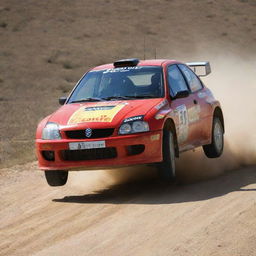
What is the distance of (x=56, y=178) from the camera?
9.33 meters

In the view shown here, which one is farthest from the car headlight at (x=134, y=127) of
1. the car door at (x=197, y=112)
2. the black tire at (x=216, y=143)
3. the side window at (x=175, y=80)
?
the black tire at (x=216, y=143)

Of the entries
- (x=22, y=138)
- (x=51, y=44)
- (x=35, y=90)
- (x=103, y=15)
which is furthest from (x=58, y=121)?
(x=103, y=15)

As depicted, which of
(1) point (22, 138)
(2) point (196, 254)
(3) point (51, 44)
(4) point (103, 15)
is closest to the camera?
(2) point (196, 254)

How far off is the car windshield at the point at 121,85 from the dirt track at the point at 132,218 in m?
1.12

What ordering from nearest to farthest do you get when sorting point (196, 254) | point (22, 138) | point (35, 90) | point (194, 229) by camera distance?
1. point (196, 254)
2. point (194, 229)
3. point (22, 138)
4. point (35, 90)

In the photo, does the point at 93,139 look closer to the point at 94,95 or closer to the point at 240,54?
the point at 94,95

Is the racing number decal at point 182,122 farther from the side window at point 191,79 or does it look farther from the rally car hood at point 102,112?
the side window at point 191,79

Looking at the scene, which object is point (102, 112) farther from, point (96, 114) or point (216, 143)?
point (216, 143)

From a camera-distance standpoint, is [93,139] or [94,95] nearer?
[93,139]

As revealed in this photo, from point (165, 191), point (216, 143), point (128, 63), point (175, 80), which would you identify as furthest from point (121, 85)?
point (216, 143)

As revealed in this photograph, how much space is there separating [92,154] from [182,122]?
1430mm

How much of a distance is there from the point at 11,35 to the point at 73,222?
110 ft

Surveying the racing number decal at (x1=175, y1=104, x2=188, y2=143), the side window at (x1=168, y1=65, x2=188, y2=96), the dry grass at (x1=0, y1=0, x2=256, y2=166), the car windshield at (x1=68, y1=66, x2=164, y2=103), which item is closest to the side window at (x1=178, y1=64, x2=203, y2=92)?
the side window at (x1=168, y1=65, x2=188, y2=96)

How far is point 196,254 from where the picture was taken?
5941mm
